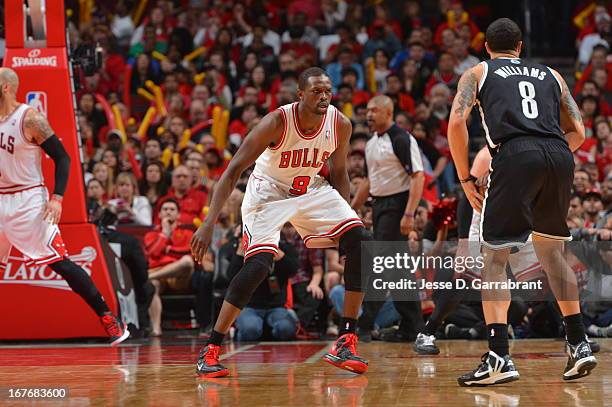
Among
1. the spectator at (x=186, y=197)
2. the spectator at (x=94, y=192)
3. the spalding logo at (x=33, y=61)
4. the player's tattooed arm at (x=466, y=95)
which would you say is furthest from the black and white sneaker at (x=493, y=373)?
the spectator at (x=94, y=192)

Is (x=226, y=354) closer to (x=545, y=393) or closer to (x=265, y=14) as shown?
(x=545, y=393)

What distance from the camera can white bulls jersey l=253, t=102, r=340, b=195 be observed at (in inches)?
232

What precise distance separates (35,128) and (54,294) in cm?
168

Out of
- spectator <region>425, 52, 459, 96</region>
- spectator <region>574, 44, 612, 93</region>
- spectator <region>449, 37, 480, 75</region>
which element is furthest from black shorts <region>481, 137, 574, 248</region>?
spectator <region>449, 37, 480, 75</region>

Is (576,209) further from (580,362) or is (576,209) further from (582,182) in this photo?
(580,362)

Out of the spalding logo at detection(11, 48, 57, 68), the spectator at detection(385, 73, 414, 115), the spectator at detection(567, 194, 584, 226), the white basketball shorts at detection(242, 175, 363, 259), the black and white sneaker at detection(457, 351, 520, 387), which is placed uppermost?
the spectator at detection(385, 73, 414, 115)

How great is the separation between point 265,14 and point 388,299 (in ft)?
27.3

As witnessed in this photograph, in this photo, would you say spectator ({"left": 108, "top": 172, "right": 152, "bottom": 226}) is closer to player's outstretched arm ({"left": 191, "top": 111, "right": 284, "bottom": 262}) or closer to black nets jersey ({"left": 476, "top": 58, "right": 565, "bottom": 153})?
player's outstretched arm ({"left": 191, "top": 111, "right": 284, "bottom": 262})

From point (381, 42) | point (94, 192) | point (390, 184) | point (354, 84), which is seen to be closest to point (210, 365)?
point (390, 184)

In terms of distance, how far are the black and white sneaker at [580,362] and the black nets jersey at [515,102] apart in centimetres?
115

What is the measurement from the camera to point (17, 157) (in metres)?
7.45

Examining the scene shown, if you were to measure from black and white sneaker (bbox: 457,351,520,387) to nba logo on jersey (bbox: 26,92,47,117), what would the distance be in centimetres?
494

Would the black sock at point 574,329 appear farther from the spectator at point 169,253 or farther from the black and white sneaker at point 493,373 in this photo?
the spectator at point 169,253

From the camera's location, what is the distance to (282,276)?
29.1 ft
